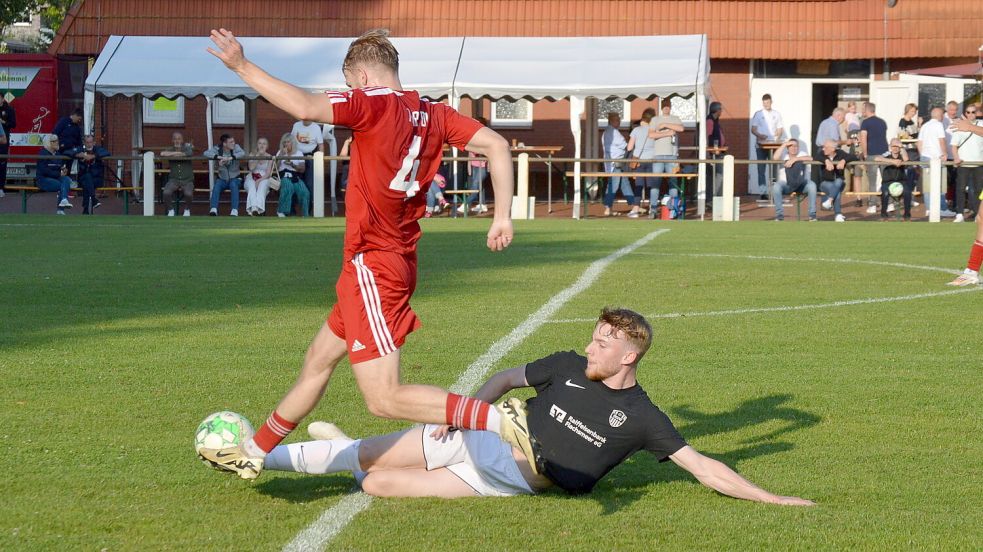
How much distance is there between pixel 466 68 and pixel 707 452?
2289 cm

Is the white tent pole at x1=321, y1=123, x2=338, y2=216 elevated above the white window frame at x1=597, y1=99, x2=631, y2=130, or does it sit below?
below

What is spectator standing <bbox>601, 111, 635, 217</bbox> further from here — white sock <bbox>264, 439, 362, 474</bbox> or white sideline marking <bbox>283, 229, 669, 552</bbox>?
white sock <bbox>264, 439, 362, 474</bbox>

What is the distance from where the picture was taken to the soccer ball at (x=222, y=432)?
5.41m

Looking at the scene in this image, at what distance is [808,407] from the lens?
287 inches

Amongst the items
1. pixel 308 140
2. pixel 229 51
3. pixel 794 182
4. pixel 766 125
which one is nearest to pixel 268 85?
pixel 229 51

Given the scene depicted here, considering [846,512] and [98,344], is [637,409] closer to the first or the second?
[846,512]

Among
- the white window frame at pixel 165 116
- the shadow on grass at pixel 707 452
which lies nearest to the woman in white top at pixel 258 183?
the white window frame at pixel 165 116

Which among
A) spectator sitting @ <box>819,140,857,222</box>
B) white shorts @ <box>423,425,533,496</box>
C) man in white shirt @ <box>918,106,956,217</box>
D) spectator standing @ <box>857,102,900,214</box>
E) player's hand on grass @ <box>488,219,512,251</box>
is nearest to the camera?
player's hand on grass @ <box>488,219,512,251</box>

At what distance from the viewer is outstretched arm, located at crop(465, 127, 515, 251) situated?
17.4ft

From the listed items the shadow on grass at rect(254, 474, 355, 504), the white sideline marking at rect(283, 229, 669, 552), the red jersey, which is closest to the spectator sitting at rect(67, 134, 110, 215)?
the white sideline marking at rect(283, 229, 669, 552)

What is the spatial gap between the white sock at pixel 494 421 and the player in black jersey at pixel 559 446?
420 millimetres

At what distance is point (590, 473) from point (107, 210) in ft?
82.8

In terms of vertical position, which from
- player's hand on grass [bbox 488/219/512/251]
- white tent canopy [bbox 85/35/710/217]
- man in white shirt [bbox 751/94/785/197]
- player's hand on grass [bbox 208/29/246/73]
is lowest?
player's hand on grass [bbox 488/219/512/251]

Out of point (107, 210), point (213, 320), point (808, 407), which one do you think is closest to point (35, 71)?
point (107, 210)
